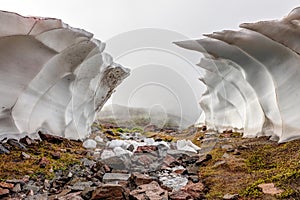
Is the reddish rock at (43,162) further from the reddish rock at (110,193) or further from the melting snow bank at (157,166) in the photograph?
the reddish rock at (110,193)

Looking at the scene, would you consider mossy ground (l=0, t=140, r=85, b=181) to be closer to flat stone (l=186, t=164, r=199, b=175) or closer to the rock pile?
the rock pile

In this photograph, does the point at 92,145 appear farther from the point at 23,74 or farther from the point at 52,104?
the point at 23,74

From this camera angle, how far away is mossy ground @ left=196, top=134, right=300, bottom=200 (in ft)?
6.51

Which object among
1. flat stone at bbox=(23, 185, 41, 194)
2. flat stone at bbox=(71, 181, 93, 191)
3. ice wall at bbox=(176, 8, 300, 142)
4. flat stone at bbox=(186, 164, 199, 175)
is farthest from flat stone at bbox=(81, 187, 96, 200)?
ice wall at bbox=(176, 8, 300, 142)

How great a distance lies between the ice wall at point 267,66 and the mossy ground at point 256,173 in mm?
693

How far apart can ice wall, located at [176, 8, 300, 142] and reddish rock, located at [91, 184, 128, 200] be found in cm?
261

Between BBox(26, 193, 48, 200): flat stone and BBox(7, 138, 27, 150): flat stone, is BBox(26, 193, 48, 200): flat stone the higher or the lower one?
the higher one

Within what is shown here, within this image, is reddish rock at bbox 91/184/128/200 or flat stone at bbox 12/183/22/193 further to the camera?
flat stone at bbox 12/183/22/193

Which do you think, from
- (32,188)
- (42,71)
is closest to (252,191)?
(32,188)

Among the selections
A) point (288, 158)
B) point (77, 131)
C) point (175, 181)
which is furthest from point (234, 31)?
point (77, 131)

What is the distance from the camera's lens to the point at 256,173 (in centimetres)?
252

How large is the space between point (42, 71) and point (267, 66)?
3.56m

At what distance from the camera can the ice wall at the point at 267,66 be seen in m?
3.57

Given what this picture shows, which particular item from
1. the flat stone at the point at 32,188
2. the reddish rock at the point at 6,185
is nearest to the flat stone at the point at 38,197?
the flat stone at the point at 32,188
